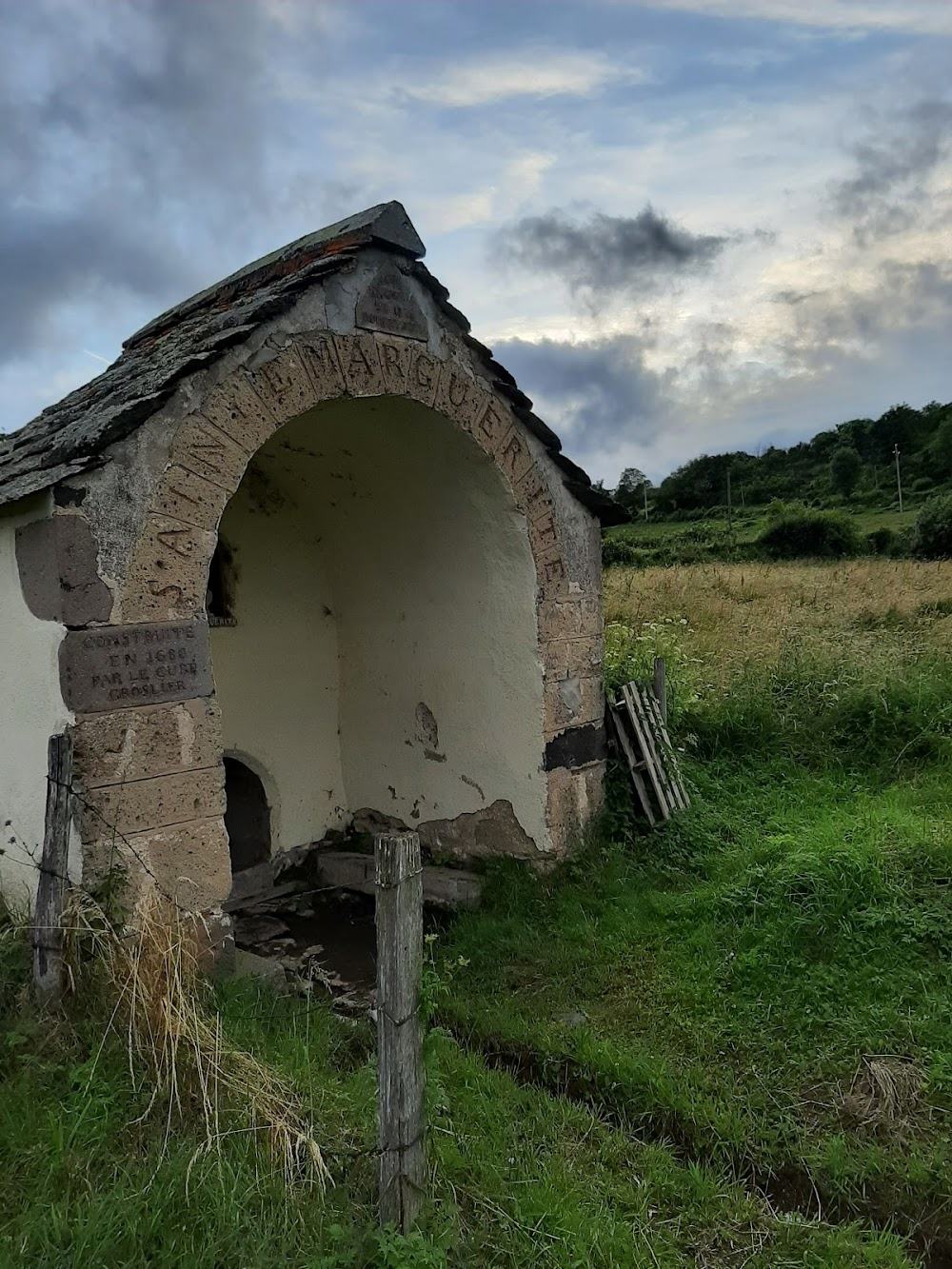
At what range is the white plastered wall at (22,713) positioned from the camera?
3.93 m

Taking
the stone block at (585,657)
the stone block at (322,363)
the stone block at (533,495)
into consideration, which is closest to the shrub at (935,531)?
the stone block at (585,657)

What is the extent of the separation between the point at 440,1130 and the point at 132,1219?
122 centimetres

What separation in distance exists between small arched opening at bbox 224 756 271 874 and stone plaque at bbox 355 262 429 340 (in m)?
3.59

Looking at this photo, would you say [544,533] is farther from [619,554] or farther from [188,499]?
[619,554]

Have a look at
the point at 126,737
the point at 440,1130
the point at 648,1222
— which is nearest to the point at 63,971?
the point at 126,737

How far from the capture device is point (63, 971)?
3.61 metres

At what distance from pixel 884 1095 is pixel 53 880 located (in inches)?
145

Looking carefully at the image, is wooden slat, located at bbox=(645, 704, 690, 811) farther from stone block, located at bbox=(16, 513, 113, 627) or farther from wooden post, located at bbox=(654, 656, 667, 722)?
stone block, located at bbox=(16, 513, 113, 627)

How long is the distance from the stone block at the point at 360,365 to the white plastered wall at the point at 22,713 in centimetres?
185

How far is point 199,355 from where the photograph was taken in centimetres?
418

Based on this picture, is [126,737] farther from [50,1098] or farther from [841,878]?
[841,878]

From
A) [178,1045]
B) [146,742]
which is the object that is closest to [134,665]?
[146,742]

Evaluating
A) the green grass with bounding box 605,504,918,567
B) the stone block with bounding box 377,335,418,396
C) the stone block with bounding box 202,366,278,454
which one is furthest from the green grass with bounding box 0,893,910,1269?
the green grass with bounding box 605,504,918,567

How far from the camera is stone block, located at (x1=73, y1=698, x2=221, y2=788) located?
389cm
